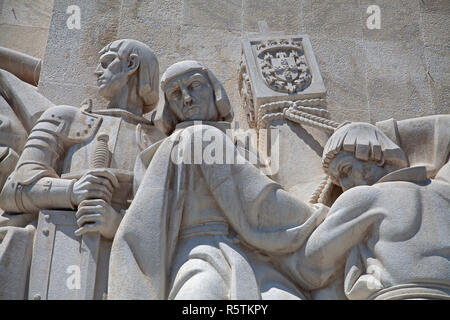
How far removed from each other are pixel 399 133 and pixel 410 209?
88cm

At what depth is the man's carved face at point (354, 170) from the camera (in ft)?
14.3

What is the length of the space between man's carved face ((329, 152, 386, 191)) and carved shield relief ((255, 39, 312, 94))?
1.03 meters

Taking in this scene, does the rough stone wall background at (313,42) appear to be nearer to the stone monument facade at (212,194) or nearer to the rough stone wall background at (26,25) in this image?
the rough stone wall background at (26,25)

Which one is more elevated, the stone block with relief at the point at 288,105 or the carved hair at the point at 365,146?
the stone block with relief at the point at 288,105

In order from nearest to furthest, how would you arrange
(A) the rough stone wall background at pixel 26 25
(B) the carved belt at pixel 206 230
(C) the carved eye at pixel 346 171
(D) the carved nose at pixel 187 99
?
(B) the carved belt at pixel 206 230, (C) the carved eye at pixel 346 171, (D) the carved nose at pixel 187 99, (A) the rough stone wall background at pixel 26 25

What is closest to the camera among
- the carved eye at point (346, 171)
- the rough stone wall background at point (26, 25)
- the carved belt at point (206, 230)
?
the carved belt at point (206, 230)

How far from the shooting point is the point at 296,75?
17.7 ft

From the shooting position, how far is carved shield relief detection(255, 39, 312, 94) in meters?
5.34

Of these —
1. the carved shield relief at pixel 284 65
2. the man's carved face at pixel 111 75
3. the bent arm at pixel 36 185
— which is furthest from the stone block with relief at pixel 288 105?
the bent arm at pixel 36 185

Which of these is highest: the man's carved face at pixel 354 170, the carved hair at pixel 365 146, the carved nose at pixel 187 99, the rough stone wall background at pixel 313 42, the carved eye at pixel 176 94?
the rough stone wall background at pixel 313 42

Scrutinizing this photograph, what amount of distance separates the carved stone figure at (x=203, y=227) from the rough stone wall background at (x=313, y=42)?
5.80ft

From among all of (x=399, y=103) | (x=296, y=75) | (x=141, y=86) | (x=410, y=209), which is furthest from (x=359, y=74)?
(x=410, y=209)

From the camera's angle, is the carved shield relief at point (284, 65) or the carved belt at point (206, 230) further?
the carved shield relief at point (284, 65)
